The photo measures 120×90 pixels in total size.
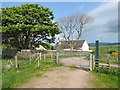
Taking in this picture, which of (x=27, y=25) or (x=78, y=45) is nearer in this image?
(x=27, y=25)

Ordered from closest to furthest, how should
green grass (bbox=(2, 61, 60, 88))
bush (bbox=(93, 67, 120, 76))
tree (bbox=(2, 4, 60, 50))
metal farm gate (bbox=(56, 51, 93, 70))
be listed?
green grass (bbox=(2, 61, 60, 88)) → bush (bbox=(93, 67, 120, 76)) → metal farm gate (bbox=(56, 51, 93, 70)) → tree (bbox=(2, 4, 60, 50))

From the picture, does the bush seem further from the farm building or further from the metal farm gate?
the farm building

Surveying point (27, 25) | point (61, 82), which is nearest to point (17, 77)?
point (61, 82)

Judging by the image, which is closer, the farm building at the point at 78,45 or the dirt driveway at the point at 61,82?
the dirt driveway at the point at 61,82

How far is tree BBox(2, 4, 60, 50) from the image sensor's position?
1303 centimetres

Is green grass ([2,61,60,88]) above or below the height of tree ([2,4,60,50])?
below

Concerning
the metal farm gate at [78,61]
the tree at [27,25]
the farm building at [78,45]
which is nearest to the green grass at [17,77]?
the metal farm gate at [78,61]

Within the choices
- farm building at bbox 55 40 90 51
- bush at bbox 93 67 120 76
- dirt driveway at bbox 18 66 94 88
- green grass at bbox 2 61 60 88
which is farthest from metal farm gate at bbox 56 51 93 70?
farm building at bbox 55 40 90 51

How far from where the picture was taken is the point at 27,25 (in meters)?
12.6

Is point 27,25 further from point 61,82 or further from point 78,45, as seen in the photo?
point 78,45

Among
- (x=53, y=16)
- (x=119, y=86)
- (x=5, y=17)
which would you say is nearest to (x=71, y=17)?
(x=53, y=16)

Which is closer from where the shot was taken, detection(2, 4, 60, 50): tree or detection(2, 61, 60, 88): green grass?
detection(2, 61, 60, 88): green grass

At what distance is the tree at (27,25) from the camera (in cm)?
1303

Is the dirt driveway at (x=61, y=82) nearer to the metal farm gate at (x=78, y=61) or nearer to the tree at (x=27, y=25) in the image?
the metal farm gate at (x=78, y=61)
